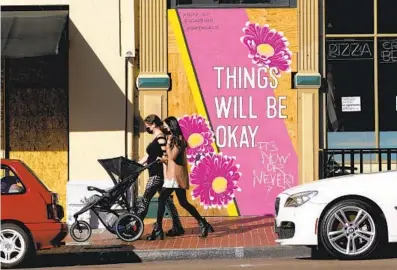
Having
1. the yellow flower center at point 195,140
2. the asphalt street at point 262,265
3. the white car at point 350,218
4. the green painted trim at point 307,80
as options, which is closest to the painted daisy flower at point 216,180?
the yellow flower center at point 195,140

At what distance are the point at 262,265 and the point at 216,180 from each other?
4.45 metres

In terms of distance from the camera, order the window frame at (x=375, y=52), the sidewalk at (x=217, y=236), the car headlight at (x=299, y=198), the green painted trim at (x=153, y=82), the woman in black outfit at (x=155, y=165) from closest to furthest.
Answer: the car headlight at (x=299, y=198)
the sidewalk at (x=217, y=236)
the woman in black outfit at (x=155, y=165)
the green painted trim at (x=153, y=82)
the window frame at (x=375, y=52)

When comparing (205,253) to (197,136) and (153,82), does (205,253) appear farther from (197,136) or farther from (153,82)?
(153,82)

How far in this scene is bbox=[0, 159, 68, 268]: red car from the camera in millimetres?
10070

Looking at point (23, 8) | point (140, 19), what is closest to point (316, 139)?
point (140, 19)

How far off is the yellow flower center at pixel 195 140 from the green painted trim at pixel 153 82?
1021mm

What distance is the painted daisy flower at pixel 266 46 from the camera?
14.4 m

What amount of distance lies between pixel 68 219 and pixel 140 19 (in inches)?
149

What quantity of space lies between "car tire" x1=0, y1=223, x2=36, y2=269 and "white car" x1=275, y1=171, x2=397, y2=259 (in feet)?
10.9

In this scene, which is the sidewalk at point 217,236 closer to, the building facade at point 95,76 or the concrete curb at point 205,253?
the concrete curb at point 205,253

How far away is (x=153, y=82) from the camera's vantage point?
46.6 ft

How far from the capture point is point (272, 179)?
563 inches

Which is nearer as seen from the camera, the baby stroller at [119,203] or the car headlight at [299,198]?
the car headlight at [299,198]

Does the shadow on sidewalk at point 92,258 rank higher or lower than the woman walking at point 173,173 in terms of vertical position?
lower
